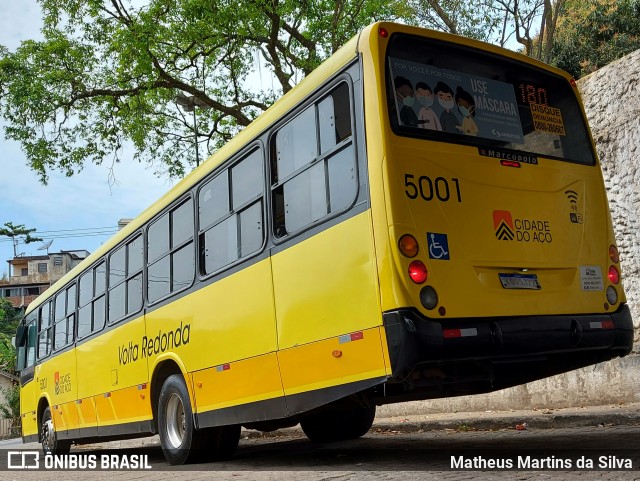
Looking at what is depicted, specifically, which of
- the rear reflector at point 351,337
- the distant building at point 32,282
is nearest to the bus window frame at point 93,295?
the rear reflector at point 351,337

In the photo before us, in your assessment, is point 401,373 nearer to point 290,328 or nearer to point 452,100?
point 290,328

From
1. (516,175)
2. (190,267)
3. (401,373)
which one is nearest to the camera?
(401,373)

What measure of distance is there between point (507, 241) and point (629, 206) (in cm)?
527

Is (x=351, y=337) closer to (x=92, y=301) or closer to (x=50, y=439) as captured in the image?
(x=92, y=301)

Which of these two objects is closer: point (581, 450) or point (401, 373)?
point (401, 373)

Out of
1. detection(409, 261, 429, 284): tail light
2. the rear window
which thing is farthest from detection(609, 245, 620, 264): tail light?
detection(409, 261, 429, 284): tail light

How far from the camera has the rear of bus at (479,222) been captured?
5.40 m

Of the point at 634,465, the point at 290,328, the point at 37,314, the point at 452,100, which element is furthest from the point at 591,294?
the point at 37,314

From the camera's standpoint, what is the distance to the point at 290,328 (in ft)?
20.8

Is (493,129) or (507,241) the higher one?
(493,129)

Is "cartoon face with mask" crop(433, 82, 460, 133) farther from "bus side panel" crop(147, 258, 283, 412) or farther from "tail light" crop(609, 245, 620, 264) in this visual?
"bus side panel" crop(147, 258, 283, 412)

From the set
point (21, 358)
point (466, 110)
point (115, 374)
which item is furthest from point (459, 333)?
point (21, 358)

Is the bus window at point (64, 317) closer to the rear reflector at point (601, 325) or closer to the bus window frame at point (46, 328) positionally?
the bus window frame at point (46, 328)

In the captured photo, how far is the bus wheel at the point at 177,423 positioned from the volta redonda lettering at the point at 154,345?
38 centimetres
